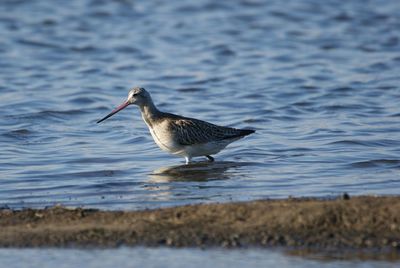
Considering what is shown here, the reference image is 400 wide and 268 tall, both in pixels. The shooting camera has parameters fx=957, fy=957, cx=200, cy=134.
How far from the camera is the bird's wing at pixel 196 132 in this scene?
12570 mm

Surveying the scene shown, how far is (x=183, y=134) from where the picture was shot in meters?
12.6

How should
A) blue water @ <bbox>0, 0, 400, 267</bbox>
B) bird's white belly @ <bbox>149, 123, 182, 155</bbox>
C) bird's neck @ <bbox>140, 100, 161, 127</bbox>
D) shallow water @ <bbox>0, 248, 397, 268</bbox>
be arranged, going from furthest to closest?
bird's neck @ <bbox>140, 100, 161, 127</bbox> → bird's white belly @ <bbox>149, 123, 182, 155</bbox> → blue water @ <bbox>0, 0, 400, 267</bbox> → shallow water @ <bbox>0, 248, 397, 268</bbox>

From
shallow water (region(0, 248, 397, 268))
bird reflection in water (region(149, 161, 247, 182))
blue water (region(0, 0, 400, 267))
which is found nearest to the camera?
shallow water (region(0, 248, 397, 268))

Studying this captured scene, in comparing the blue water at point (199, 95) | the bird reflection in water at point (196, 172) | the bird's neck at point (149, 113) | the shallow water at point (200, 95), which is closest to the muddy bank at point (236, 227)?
the blue water at point (199, 95)

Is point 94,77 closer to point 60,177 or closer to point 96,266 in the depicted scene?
point 60,177

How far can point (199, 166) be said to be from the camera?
41.5ft

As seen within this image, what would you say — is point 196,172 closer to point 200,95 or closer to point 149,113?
point 149,113

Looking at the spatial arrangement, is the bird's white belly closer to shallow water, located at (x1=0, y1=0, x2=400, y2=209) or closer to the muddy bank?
shallow water, located at (x1=0, y1=0, x2=400, y2=209)

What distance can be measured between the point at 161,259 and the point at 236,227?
2.74ft

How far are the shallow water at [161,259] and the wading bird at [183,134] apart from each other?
451 centimetres

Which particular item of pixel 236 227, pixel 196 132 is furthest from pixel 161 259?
pixel 196 132

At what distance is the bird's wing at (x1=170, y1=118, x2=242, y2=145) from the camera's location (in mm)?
12570

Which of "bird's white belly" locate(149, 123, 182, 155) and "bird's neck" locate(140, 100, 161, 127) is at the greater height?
"bird's neck" locate(140, 100, 161, 127)

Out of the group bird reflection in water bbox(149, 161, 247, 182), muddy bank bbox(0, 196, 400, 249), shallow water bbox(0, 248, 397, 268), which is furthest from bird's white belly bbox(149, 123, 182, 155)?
shallow water bbox(0, 248, 397, 268)
